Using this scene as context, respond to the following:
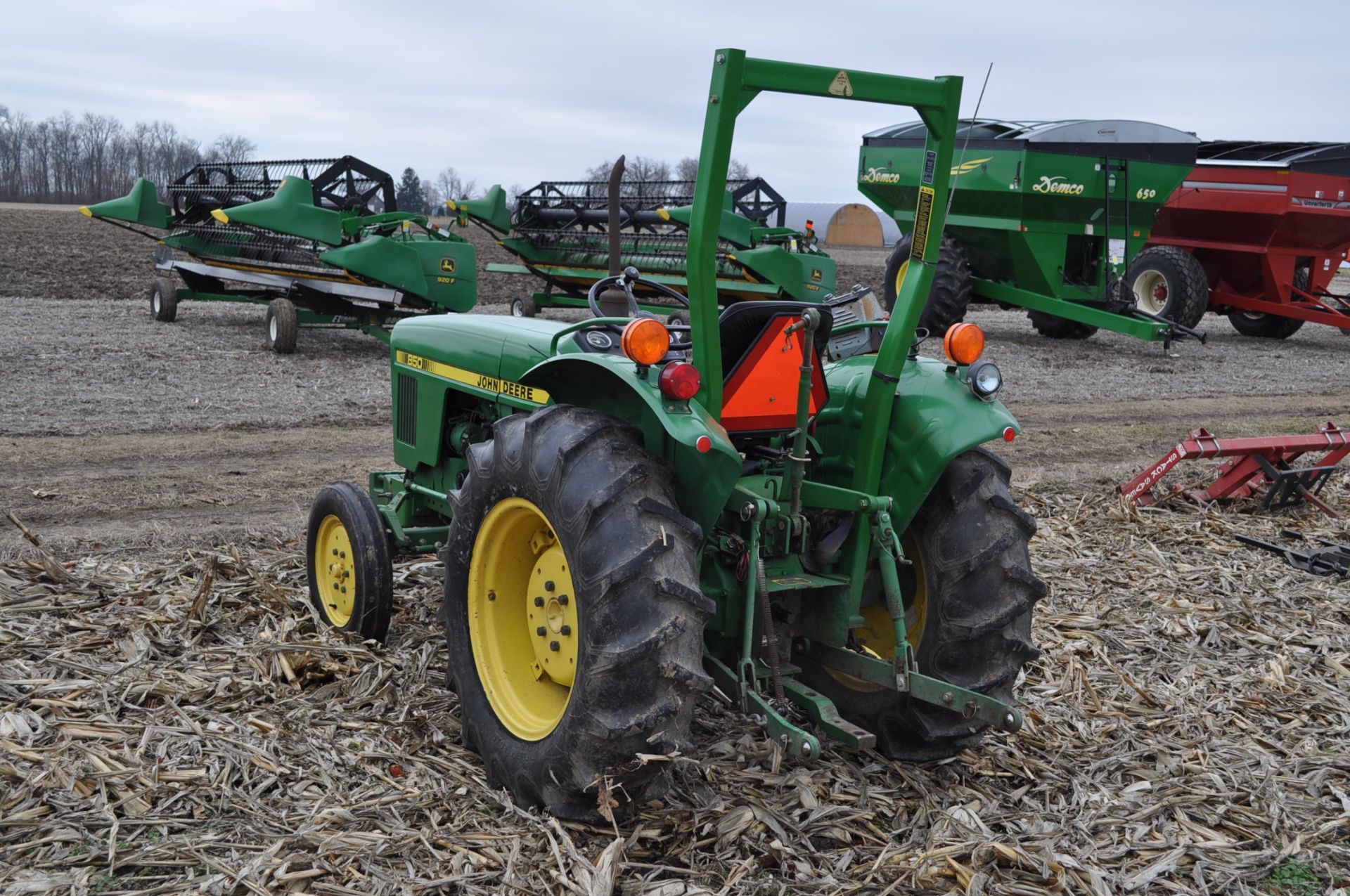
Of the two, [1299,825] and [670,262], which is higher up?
[670,262]

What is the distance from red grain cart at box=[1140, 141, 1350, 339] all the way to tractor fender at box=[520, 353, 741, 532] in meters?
14.0

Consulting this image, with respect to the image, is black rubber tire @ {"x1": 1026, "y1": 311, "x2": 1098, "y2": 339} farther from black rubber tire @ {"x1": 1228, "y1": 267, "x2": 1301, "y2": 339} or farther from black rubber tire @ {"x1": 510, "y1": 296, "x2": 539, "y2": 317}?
black rubber tire @ {"x1": 510, "y1": 296, "x2": 539, "y2": 317}

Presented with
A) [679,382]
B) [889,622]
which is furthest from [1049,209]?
[679,382]

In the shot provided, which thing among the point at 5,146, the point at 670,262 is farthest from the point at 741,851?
the point at 5,146

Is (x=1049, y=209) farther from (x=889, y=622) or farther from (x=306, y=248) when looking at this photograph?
(x=889, y=622)

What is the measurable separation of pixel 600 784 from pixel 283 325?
995cm

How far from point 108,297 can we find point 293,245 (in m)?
4.74

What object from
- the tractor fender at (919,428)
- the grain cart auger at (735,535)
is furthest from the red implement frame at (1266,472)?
the tractor fender at (919,428)

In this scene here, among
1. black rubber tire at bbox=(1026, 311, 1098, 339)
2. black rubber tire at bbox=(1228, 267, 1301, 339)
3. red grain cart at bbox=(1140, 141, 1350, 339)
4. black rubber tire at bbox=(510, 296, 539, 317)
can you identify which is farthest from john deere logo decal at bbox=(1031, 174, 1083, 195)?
black rubber tire at bbox=(510, 296, 539, 317)

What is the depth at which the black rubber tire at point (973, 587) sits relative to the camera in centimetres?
341

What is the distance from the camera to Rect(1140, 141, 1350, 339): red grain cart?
15.1m

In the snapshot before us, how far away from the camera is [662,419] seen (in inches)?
114

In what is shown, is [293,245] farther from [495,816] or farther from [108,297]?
[495,816]

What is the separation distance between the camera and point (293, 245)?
12.8 metres
